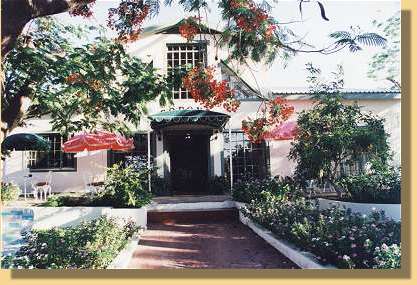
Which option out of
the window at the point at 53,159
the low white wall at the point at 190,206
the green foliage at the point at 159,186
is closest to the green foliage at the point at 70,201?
the low white wall at the point at 190,206

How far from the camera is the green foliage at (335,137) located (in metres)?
8.91

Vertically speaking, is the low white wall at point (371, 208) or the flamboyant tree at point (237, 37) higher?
the flamboyant tree at point (237, 37)

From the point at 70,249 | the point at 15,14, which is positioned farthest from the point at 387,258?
the point at 15,14

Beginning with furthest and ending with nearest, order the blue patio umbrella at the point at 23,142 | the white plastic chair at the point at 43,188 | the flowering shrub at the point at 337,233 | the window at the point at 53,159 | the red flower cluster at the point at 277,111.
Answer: the window at the point at 53,159 → the white plastic chair at the point at 43,188 → the blue patio umbrella at the point at 23,142 → the red flower cluster at the point at 277,111 → the flowering shrub at the point at 337,233

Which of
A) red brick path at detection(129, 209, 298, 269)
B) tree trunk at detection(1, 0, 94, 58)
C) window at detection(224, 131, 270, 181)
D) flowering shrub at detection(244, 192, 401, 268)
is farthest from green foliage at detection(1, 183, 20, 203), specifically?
tree trunk at detection(1, 0, 94, 58)

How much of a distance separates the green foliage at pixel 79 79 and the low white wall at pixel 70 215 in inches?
140

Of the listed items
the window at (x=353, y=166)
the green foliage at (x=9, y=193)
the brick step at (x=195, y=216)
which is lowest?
the brick step at (x=195, y=216)

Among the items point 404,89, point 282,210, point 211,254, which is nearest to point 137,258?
point 211,254

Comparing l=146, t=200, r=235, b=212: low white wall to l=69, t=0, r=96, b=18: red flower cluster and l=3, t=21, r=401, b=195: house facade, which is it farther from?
l=69, t=0, r=96, b=18: red flower cluster

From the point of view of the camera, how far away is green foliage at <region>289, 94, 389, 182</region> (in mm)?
8914

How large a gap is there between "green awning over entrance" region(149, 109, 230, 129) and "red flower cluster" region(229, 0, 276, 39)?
23.6ft

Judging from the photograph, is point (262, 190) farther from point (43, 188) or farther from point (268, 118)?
point (43, 188)

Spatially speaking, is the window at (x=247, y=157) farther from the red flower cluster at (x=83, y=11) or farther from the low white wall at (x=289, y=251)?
A: the red flower cluster at (x=83, y=11)

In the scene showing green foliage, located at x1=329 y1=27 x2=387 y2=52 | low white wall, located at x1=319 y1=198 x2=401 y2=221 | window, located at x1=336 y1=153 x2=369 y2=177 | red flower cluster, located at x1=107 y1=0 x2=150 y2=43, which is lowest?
low white wall, located at x1=319 y1=198 x2=401 y2=221
